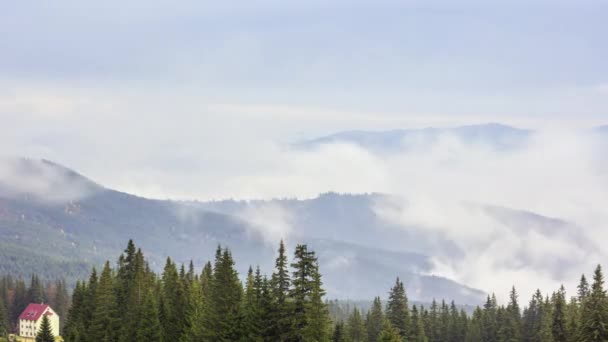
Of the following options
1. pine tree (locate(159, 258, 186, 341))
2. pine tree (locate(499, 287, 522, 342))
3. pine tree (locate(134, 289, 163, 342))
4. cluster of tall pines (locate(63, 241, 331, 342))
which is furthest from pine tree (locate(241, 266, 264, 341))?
pine tree (locate(499, 287, 522, 342))

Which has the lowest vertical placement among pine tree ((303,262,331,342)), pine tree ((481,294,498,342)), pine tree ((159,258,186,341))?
pine tree ((303,262,331,342))

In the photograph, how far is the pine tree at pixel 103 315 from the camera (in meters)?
117

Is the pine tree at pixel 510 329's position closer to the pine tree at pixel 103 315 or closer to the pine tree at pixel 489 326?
the pine tree at pixel 489 326

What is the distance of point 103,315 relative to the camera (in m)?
119

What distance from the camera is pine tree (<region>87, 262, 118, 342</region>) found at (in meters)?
117

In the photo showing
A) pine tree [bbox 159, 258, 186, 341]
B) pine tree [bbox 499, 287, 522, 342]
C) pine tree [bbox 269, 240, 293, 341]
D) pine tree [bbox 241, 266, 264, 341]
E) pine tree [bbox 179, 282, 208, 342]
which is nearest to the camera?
pine tree [bbox 269, 240, 293, 341]

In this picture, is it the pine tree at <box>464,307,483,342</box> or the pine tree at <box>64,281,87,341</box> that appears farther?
the pine tree at <box>464,307,483,342</box>

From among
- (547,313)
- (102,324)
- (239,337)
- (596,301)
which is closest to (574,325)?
(596,301)

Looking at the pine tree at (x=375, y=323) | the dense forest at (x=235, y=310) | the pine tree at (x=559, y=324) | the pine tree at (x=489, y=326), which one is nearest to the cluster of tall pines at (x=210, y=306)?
the dense forest at (x=235, y=310)

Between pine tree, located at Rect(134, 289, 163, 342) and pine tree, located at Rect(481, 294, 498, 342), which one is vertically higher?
pine tree, located at Rect(481, 294, 498, 342)

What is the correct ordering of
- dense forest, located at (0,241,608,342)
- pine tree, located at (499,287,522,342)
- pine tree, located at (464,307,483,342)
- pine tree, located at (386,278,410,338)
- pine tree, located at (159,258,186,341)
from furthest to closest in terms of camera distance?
pine tree, located at (464,307,483,342) < pine tree, located at (499,287,522,342) < pine tree, located at (386,278,410,338) < pine tree, located at (159,258,186,341) < dense forest, located at (0,241,608,342)

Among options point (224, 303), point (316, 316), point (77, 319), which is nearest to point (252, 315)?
point (224, 303)

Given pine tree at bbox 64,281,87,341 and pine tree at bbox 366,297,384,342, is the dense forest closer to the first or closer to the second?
pine tree at bbox 64,281,87,341

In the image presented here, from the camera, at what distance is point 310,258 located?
8181cm
